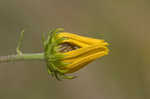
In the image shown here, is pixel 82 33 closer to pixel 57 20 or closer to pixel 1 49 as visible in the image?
pixel 57 20

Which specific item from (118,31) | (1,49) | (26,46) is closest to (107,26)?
(118,31)

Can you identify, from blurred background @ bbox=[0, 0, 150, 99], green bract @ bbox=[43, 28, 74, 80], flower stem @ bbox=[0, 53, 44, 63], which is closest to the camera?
flower stem @ bbox=[0, 53, 44, 63]

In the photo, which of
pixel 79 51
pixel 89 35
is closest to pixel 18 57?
pixel 79 51

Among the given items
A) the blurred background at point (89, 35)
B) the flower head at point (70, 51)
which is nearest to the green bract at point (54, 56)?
the flower head at point (70, 51)

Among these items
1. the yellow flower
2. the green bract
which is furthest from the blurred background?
the yellow flower

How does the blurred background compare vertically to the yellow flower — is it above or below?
below

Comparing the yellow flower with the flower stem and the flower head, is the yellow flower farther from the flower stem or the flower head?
the flower stem
